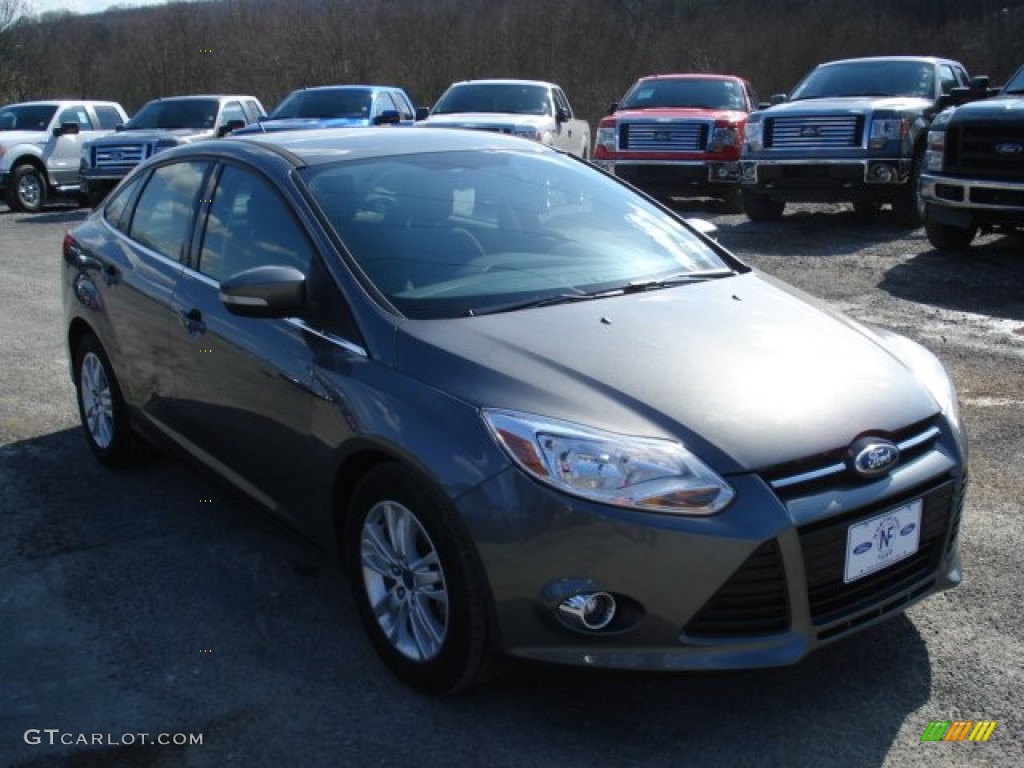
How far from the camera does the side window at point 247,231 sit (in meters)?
4.08

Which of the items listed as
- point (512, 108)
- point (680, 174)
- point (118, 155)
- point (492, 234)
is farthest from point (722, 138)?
point (492, 234)

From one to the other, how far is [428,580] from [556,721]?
0.55 meters

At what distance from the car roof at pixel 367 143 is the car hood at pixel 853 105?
874 centimetres

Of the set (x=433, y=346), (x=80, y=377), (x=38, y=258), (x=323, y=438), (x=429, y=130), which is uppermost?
(x=429, y=130)

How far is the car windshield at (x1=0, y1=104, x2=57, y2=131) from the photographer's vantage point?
776 inches

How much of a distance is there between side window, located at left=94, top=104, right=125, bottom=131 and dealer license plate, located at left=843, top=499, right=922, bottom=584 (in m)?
19.8

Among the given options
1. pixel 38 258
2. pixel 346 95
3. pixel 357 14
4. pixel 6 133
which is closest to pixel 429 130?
pixel 38 258

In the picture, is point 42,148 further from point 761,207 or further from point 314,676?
point 314,676

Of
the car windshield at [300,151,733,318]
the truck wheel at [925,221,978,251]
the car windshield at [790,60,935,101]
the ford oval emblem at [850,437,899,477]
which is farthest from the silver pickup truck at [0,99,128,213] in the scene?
the ford oval emblem at [850,437,899,477]

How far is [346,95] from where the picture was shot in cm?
1753

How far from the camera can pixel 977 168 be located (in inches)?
402

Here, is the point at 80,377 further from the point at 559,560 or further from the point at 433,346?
the point at 559,560

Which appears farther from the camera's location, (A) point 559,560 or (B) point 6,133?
→ (B) point 6,133

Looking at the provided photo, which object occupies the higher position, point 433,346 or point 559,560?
point 433,346
